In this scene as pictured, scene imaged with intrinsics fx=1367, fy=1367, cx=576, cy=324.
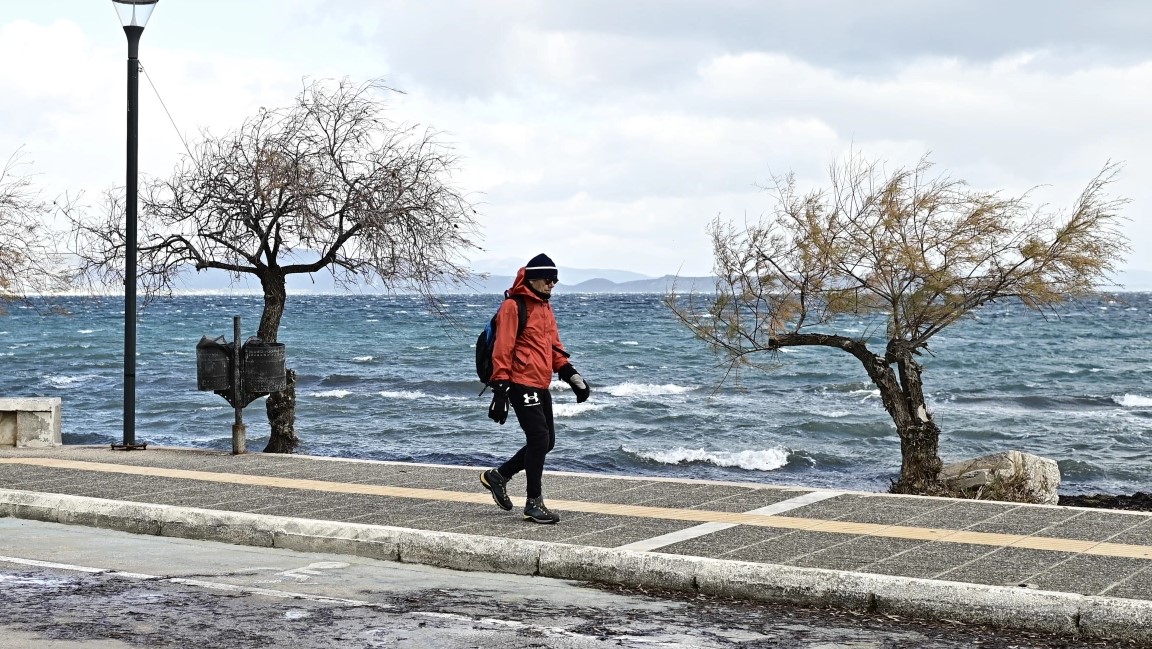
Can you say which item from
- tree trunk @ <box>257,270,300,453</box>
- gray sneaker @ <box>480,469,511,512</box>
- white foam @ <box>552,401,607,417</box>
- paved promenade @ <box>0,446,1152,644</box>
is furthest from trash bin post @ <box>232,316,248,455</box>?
white foam @ <box>552,401,607,417</box>

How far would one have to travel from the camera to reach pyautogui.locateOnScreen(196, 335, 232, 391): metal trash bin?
13.4m

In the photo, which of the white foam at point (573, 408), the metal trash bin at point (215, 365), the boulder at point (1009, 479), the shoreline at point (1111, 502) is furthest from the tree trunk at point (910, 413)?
the white foam at point (573, 408)

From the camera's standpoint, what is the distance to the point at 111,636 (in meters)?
6.25

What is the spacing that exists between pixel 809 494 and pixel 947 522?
5.16 feet

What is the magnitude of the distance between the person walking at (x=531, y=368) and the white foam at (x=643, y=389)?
30050 mm

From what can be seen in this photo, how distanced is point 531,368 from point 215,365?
5.39 m

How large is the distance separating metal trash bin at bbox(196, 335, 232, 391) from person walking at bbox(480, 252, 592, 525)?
16.7ft

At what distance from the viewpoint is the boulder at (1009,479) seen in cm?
1474

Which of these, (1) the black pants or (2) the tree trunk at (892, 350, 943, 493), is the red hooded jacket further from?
(2) the tree trunk at (892, 350, 943, 493)

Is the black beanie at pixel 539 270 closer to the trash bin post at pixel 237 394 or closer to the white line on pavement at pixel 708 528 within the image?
the white line on pavement at pixel 708 528

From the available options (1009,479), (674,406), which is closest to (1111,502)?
(1009,479)

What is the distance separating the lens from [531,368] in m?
9.09

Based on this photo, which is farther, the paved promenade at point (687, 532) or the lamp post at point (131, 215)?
the lamp post at point (131, 215)

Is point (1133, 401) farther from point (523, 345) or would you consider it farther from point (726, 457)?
point (523, 345)
